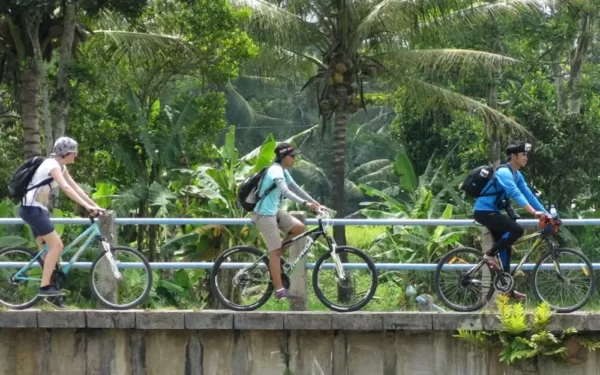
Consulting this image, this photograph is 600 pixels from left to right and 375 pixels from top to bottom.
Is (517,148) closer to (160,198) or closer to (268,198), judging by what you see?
(268,198)

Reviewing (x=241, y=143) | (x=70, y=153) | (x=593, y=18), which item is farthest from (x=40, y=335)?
(x=241, y=143)

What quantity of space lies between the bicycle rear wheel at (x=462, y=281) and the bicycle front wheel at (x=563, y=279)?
1.51 ft

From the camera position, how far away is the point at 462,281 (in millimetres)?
11109

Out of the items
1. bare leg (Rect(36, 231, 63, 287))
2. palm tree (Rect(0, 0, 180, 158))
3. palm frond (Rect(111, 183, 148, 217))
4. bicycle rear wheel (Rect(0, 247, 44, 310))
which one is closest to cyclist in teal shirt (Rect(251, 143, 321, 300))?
bare leg (Rect(36, 231, 63, 287))

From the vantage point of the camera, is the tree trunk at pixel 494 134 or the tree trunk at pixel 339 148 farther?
the tree trunk at pixel 339 148

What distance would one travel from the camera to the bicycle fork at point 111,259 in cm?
1092

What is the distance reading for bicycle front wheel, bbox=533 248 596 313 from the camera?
10898mm

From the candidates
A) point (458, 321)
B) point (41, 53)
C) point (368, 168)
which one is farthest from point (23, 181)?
point (368, 168)

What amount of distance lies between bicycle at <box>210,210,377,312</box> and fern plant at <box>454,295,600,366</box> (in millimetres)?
1126

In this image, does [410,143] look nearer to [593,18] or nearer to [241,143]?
[593,18]

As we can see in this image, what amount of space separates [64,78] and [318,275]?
835cm

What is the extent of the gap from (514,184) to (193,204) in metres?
9.26

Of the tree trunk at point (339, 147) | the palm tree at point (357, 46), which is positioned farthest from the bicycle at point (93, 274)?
the tree trunk at point (339, 147)

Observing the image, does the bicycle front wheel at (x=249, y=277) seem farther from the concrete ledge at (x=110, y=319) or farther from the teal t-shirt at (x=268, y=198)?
the concrete ledge at (x=110, y=319)
